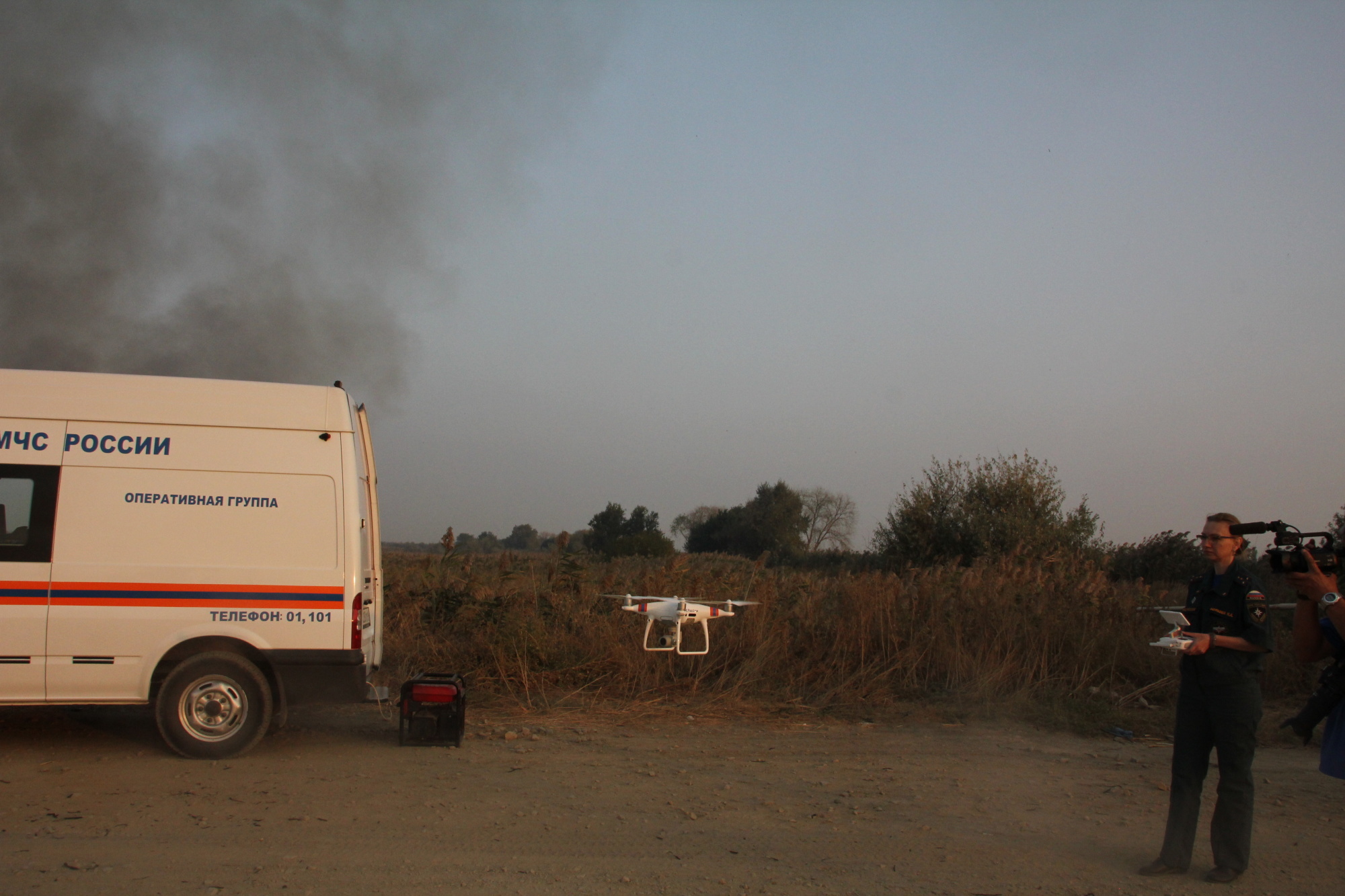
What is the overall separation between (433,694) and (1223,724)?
209 inches

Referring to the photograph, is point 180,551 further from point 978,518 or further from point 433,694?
point 978,518

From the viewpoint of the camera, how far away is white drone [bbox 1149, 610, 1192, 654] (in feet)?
14.9

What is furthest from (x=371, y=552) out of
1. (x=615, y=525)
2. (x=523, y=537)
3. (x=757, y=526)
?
(x=523, y=537)

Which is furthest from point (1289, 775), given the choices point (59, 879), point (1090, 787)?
point (59, 879)

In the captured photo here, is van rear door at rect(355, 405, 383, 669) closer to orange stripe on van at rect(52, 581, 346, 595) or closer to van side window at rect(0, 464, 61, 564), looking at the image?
orange stripe on van at rect(52, 581, 346, 595)

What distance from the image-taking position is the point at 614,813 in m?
5.71

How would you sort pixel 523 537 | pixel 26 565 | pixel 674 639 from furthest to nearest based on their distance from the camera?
pixel 523 537 < pixel 674 639 < pixel 26 565

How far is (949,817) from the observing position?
19.0ft

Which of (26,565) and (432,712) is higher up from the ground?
(26,565)

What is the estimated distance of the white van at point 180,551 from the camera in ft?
21.4

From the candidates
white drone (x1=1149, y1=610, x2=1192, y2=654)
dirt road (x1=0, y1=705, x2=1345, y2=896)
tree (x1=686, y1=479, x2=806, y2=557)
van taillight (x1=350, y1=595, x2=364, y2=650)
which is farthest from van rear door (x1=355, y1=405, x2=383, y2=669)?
tree (x1=686, y1=479, x2=806, y2=557)

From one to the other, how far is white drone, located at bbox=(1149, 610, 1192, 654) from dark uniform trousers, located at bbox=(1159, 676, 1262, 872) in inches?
12.6

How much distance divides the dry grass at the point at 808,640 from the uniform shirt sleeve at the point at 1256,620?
496cm

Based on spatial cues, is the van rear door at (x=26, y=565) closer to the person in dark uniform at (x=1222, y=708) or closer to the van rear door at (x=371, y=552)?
the van rear door at (x=371, y=552)
